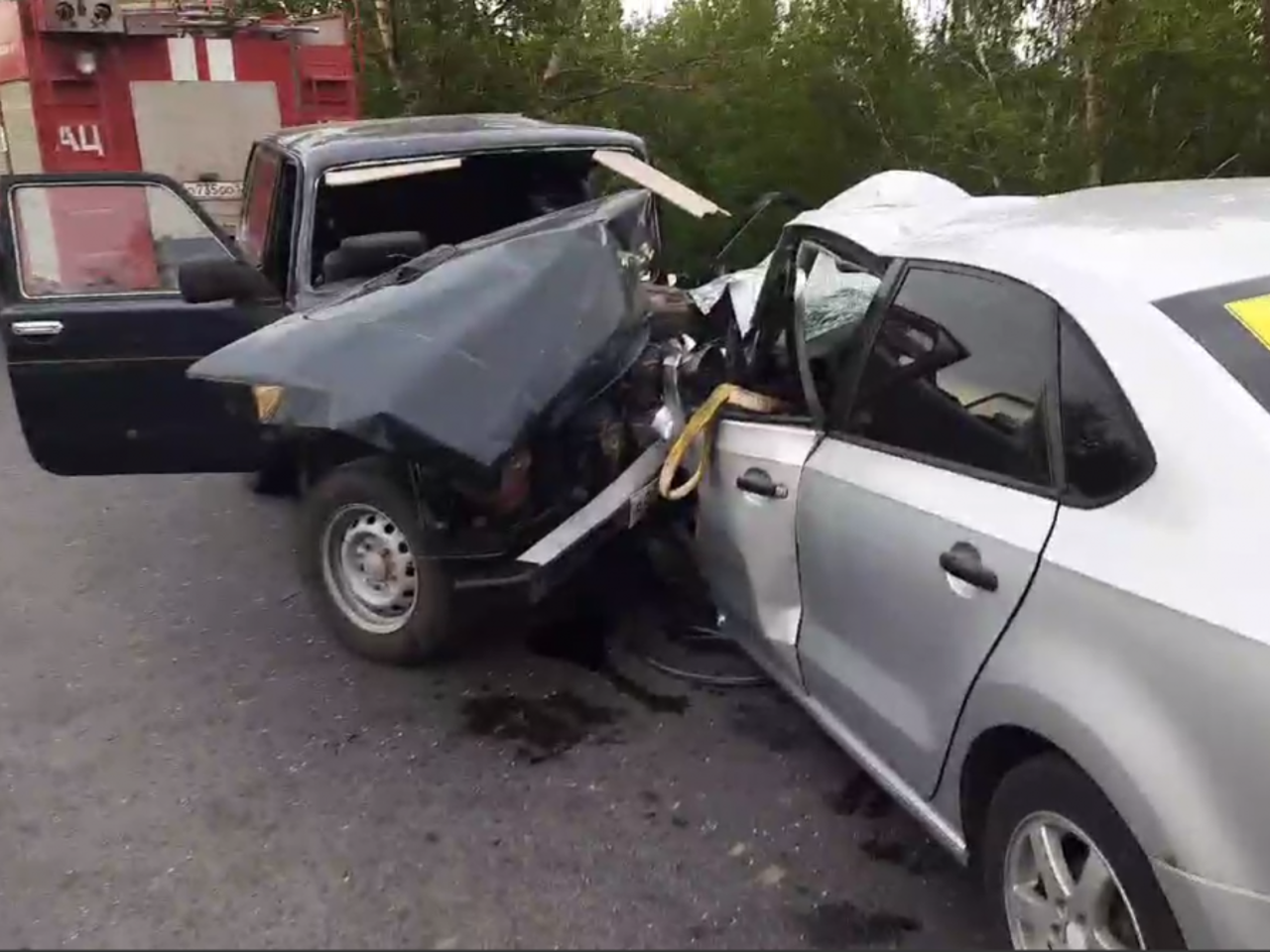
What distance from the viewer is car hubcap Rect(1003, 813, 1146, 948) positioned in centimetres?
217

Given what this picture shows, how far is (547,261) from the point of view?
3.92m

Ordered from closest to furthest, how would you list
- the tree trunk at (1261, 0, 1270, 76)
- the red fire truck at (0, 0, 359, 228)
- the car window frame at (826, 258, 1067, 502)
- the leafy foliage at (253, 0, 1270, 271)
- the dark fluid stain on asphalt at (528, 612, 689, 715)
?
1. the car window frame at (826, 258, 1067, 502)
2. the dark fluid stain on asphalt at (528, 612, 689, 715)
3. the tree trunk at (1261, 0, 1270, 76)
4. the leafy foliage at (253, 0, 1270, 271)
5. the red fire truck at (0, 0, 359, 228)

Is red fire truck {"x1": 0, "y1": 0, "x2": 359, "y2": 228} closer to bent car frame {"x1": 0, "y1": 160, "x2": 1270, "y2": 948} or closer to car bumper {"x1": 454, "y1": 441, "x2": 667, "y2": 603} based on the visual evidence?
bent car frame {"x1": 0, "y1": 160, "x2": 1270, "y2": 948}

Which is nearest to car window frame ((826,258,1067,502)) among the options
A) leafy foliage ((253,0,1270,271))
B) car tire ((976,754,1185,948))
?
car tire ((976,754,1185,948))

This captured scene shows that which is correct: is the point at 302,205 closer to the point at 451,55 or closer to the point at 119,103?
the point at 119,103

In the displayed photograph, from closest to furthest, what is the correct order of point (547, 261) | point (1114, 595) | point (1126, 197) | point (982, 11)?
point (1114, 595)
point (1126, 197)
point (547, 261)
point (982, 11)

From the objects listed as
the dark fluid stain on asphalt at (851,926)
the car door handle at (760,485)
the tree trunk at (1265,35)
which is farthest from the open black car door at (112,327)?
the tree trunk at (1265,35)

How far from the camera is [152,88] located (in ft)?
24.5

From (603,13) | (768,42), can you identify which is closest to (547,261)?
(768,42)

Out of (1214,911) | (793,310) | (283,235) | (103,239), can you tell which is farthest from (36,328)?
(1214,911)

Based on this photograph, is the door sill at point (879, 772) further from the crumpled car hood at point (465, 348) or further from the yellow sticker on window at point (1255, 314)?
the yellow sticker on window at point (1255, 314)

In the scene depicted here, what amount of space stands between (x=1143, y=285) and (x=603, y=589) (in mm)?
2724

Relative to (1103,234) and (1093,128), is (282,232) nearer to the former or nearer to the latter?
(1103,234)

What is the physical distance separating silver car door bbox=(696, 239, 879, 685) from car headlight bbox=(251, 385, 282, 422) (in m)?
1.26
